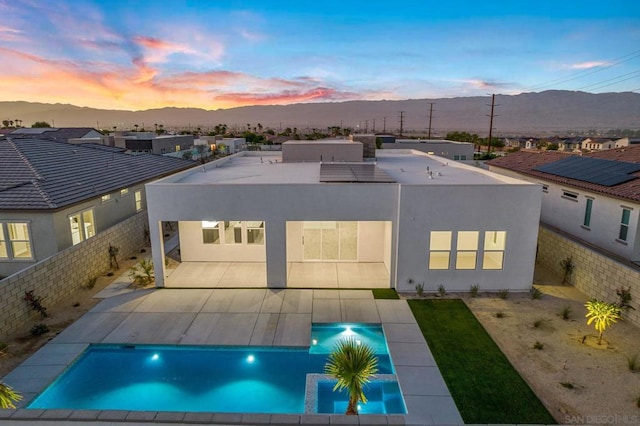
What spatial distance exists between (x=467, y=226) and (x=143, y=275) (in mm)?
13729

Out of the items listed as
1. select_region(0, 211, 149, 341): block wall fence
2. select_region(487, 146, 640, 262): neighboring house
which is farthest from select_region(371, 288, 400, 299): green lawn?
select_region(0, 211, 149, 341): block wall fence

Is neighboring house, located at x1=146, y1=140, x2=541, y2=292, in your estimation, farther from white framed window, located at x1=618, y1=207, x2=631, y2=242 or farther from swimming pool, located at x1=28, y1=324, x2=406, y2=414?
white framed window, located at x1=618, y1=207, x2=631, y2=242

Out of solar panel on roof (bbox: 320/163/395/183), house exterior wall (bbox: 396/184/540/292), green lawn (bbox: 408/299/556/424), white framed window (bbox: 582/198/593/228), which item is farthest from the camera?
white framed window (bbox: 582/198/593/228)

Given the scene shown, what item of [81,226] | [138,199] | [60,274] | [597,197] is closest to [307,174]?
[81,226]

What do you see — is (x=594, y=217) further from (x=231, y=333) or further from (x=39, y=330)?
(x=39, y=330)

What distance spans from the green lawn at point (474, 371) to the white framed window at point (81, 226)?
48.3ft

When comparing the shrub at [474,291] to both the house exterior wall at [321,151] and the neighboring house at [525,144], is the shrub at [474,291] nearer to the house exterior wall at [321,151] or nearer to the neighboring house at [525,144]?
the house exterior wall at [321,151]

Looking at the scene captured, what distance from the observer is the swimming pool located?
27.7 ft

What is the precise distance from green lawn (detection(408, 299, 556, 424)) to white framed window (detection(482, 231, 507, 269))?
232 centimetres

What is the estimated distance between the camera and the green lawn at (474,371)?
7824 millimetres

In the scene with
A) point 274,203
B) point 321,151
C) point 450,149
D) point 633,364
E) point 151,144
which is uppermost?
point 151,144

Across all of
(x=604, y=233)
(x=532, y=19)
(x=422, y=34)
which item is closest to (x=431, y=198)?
(x=604, y=233)

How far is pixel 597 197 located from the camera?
16.5 meters

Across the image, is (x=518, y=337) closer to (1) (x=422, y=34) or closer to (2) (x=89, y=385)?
(2) (x=89, y=385)
